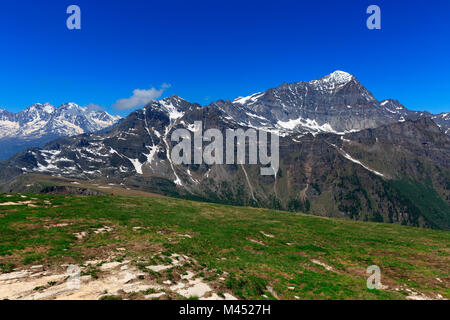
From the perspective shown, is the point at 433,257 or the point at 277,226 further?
the point at 277,226

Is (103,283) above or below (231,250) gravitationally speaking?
above

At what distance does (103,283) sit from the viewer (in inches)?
718

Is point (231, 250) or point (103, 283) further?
point (231, 250)

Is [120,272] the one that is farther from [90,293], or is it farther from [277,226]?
[277,226]

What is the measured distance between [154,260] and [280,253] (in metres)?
17.5

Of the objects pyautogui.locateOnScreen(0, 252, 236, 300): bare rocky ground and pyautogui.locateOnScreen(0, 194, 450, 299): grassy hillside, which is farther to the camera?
pyautogui.locateOnScreen(0, 194, 450, 299): grassy hillside

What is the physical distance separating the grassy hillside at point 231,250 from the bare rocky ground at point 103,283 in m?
0.36

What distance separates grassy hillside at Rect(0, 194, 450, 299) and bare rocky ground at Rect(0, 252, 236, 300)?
36 cm

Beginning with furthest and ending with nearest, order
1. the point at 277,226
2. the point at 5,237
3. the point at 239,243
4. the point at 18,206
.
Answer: the point at 277,226 → the point at 18,206 → the point at 239,243 → the point at 5,237

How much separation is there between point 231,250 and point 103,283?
652 inches

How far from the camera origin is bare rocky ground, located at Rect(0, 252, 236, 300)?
1647 cm

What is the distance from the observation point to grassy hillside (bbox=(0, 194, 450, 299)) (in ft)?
72.0

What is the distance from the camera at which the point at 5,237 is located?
2581 centimetres
